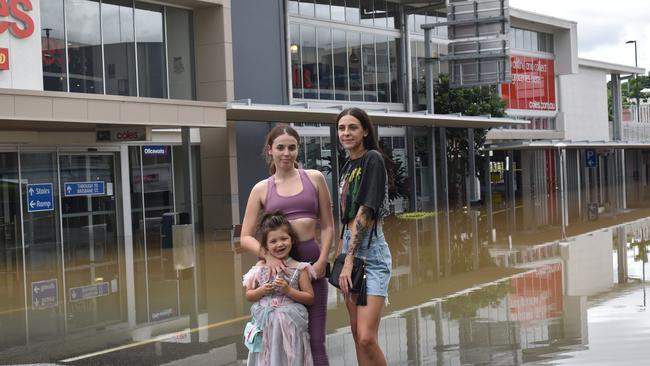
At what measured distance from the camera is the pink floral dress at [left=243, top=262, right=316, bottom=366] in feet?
17.6

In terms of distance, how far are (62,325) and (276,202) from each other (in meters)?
5.77

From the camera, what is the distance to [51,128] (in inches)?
857

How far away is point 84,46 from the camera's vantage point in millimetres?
23219

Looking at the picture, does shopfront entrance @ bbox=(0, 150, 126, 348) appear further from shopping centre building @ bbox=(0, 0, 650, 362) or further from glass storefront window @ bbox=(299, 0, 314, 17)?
glass storefront window @ bbox=(299, 0, 314, 17)

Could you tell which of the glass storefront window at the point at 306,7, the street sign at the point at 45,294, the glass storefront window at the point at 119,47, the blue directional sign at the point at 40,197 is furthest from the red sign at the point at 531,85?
the street sign at the point at 45,294

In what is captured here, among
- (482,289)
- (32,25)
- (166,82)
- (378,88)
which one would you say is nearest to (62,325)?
(482,289)

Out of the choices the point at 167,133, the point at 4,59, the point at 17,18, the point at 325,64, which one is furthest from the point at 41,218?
the point at 325,64

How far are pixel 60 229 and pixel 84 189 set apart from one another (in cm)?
126

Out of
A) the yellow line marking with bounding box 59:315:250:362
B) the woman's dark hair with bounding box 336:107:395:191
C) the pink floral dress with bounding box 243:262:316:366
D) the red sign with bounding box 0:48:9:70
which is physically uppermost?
the red sign with bounding box 0:48:9:70

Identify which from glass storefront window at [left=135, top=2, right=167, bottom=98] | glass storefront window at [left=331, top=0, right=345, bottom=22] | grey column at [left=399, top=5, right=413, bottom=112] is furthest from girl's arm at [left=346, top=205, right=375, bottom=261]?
grey column at [left=399, top=5, right=413, bottom=112]

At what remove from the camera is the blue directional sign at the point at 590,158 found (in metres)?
50.4

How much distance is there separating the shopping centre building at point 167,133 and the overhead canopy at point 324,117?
99mm

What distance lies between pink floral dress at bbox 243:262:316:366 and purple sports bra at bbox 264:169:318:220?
307 mm

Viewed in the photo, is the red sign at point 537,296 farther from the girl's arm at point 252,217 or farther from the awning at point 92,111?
the awning at point 92,111
